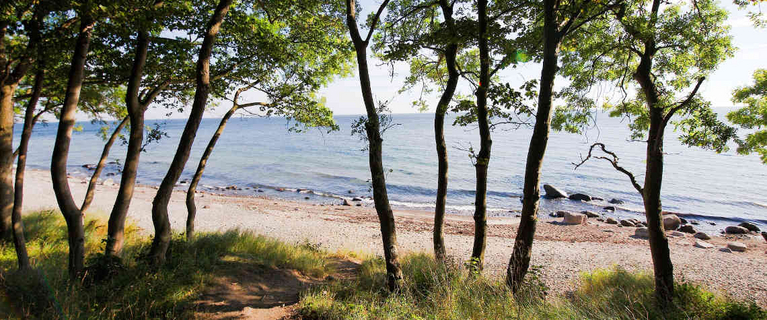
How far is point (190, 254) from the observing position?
6.90 m

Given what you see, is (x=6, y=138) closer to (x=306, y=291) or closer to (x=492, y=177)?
(x=306, y=291)

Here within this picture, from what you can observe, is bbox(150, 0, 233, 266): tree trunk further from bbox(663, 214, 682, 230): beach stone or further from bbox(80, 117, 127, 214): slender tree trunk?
bbox(663, 214, 682, 230): beach stone

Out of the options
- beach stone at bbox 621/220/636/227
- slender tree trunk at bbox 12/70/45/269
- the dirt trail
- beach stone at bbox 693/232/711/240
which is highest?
slender tree trunk at bbox 12/70/45/269

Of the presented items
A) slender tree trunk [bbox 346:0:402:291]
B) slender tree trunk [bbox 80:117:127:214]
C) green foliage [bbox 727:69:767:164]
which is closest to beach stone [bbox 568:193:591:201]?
green foliage [bbox 727:69:767:164]

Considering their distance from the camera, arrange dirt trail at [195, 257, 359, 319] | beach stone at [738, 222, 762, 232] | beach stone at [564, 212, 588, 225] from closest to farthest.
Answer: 1. dirt trail at [195, 257, 359, 319]
2. beach stone at [738, 222, 762, 232]
3. beach stone at [564, 212, 588, 225]

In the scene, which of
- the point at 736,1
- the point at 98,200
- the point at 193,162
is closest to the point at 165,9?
the point at 736,1

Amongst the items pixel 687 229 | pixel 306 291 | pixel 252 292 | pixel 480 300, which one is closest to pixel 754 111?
pixel 687 229

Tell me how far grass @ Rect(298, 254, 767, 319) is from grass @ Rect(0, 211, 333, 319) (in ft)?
6.00

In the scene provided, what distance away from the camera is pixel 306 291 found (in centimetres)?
604

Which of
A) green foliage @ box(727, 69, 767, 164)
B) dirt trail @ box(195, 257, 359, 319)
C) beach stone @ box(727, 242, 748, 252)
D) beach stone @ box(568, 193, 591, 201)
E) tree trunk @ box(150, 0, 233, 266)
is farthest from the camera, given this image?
beach stone @ box(568, 193, 591, 201)

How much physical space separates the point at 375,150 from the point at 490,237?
11862mm

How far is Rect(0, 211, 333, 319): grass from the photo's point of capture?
14.2ft

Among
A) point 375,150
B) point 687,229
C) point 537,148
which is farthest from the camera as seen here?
point 687,229

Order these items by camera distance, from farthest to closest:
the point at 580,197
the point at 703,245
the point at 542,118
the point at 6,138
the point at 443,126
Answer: the point at 580,197 → the point at 703,245 → the point at 443,126 → the point at 542,118 → the point at 6,138
